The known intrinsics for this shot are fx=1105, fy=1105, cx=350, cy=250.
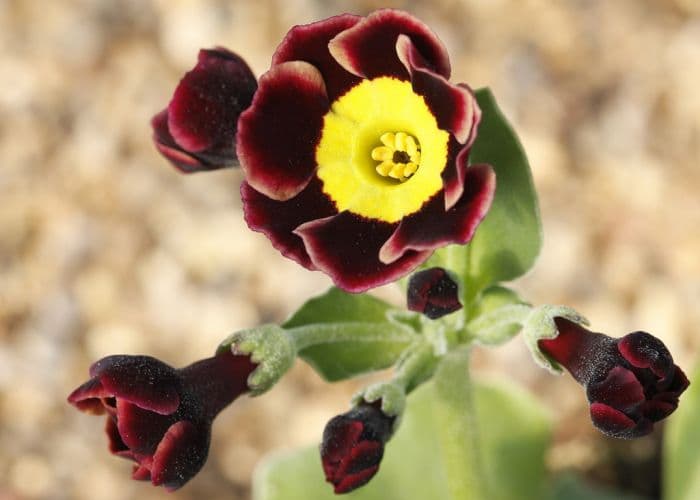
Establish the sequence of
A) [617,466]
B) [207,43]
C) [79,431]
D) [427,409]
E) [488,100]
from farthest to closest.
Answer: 1. [207,43]
2. [79,431]
3. [617,466]
4. [427,409]
5. [488,100]

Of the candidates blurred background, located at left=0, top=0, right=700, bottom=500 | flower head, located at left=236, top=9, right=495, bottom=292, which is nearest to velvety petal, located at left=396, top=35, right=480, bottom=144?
flower head, located at left=236, top=9, right=495, bottom=292

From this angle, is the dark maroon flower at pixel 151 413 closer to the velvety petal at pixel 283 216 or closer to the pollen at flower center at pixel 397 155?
the velvety petal at pixel 283 216

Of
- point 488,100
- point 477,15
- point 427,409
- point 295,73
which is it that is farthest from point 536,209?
point 477,15

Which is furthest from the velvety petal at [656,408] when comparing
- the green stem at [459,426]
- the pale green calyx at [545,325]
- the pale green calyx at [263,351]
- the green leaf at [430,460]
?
the green leaf at [430,460]

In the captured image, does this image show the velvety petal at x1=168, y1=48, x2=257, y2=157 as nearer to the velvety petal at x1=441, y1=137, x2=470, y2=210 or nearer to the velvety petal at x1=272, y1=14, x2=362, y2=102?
the velvety petal at x1=272, y1=14, x2=362, y2=102

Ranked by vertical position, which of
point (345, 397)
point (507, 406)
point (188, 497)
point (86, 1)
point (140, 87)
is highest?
point (86, 1)

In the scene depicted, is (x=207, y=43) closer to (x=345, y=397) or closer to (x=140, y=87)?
(x=140, y=87)
